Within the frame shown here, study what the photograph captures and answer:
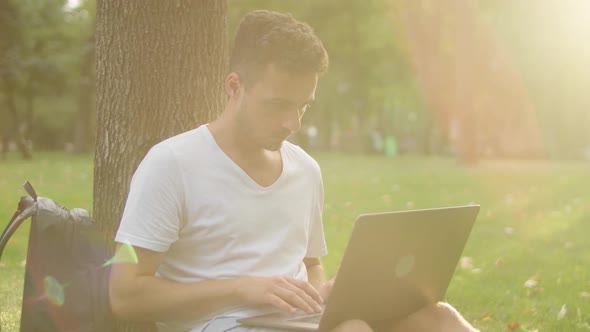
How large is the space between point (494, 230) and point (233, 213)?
807 centimetres

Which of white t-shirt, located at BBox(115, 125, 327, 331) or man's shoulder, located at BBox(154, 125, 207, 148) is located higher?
man's shoulder, located at BBox(154, 125, 207, 148)

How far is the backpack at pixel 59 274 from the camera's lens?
3.27 metres

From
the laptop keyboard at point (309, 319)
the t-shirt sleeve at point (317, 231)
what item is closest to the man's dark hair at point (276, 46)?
the t-shirt sleeve at point (317, 231)

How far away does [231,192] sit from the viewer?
3.23 metres

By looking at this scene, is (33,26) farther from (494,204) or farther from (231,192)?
(231,192)

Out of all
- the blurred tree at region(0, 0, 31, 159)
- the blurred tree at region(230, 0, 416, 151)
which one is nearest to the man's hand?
the blurred tree at region(0, 0, 31, 159)

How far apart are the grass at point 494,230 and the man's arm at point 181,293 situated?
269 cm

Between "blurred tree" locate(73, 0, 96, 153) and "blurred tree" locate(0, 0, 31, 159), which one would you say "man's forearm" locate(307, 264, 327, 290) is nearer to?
"blurred tree" locate(0, 0, 31, 159)

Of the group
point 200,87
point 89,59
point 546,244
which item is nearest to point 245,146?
point 200,87

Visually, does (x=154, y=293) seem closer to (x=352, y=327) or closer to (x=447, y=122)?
(x=352, y=327)

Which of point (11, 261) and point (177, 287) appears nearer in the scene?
point (177, 287)

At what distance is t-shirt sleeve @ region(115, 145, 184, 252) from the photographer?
299 centimetres

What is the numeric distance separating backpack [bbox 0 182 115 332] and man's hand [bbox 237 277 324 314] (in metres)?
0.65

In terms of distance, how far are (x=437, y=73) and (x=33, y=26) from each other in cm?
1504
